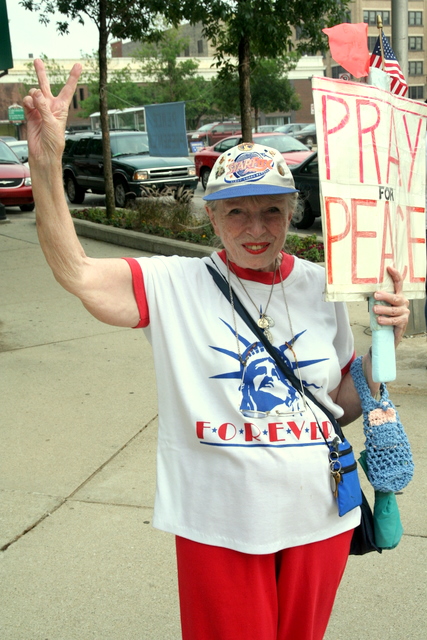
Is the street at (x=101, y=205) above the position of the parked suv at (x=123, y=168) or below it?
below

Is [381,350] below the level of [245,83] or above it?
below

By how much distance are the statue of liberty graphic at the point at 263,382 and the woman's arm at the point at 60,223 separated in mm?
302

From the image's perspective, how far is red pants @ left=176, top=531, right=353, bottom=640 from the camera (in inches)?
77.1

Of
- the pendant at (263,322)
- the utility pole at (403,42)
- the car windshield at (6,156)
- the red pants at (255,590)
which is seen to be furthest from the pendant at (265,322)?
the car windshield at (6,156)

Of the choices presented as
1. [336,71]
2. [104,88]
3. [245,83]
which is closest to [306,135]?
[104,88]

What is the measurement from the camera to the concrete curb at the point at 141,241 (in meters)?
10.1

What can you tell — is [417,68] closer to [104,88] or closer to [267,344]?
[104,88]

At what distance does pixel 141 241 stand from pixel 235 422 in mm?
9305

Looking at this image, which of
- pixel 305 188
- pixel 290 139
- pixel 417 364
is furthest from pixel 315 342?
pixel 290 139

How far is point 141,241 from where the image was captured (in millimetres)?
11078

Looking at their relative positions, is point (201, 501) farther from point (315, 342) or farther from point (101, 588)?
point (101, 588)

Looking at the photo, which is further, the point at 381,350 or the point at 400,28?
the point at 400,28

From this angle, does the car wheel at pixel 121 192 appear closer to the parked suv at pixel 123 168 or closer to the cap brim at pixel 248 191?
the parked suv at pixel 123 168

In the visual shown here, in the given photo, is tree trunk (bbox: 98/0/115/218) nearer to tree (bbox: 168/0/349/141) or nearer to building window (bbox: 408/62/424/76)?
tree (bbox: 168/0/349/141)
